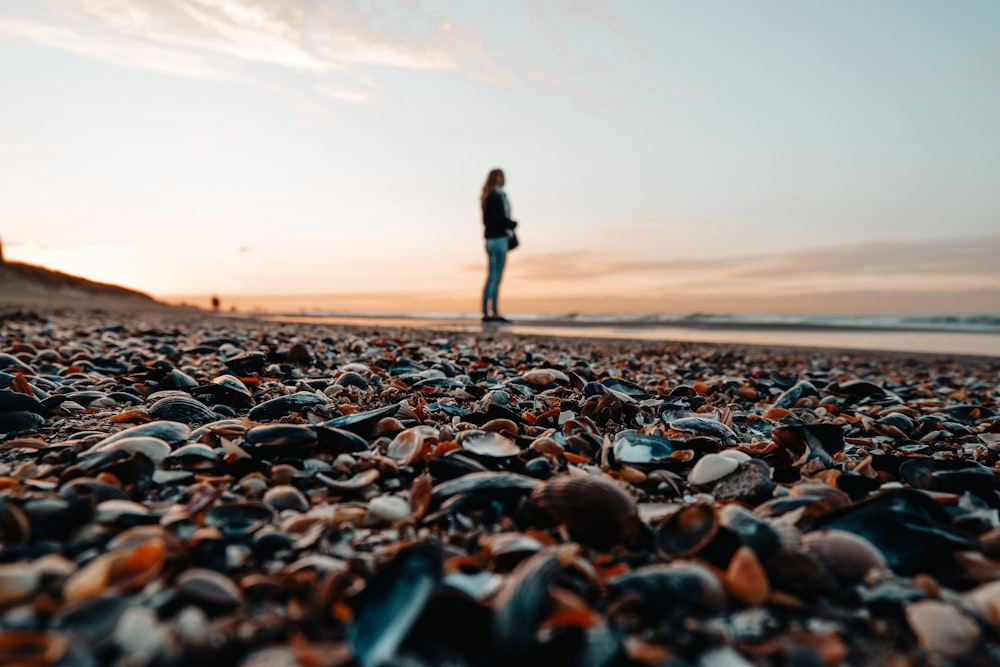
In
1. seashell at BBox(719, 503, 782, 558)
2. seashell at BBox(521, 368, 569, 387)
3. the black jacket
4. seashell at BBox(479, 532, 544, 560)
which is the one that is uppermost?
the black jacket

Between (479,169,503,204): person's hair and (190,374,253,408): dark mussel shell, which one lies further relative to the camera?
(479,169,503,204): person's hair

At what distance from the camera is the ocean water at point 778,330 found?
12352mm

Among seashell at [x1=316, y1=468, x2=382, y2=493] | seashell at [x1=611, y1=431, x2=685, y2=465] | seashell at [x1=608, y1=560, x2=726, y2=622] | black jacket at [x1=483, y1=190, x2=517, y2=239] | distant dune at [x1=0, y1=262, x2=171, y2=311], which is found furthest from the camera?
distant dune at [x1=0, y1=262, x2=171, y2=311]

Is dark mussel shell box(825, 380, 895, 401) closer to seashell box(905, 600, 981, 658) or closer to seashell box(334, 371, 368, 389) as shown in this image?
seashell box(334, 371, 368, 389)

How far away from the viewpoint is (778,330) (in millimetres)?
17422

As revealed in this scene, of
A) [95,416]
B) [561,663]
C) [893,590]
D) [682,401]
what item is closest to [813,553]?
[893,590]

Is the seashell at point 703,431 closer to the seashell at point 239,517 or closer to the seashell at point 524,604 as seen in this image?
the seashell at point 524,604

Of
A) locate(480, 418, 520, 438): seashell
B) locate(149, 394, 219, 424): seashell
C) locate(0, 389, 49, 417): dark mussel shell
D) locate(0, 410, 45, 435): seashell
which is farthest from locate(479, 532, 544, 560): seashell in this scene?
locate(0, 389, 49, 417): dark mussel shell

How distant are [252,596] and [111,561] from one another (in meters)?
0.32

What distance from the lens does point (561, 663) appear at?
116 cm

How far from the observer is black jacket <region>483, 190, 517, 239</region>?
11.5 m

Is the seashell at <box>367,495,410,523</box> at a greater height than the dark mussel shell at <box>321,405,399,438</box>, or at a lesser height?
lesser

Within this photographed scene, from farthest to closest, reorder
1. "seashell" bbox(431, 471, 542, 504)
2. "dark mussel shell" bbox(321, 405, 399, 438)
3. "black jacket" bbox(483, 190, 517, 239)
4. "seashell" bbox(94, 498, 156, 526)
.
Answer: "black jacket" bbox(483, 190, 517, 239) < "dark mussel shell" bbox(321, 405, 399, 438) < "seashell" bbox(431, 471, 542, 504) < "seashell" bbox(94, 498, 156, 526)

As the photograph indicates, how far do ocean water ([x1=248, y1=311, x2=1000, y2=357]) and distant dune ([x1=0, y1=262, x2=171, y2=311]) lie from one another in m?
17.7
